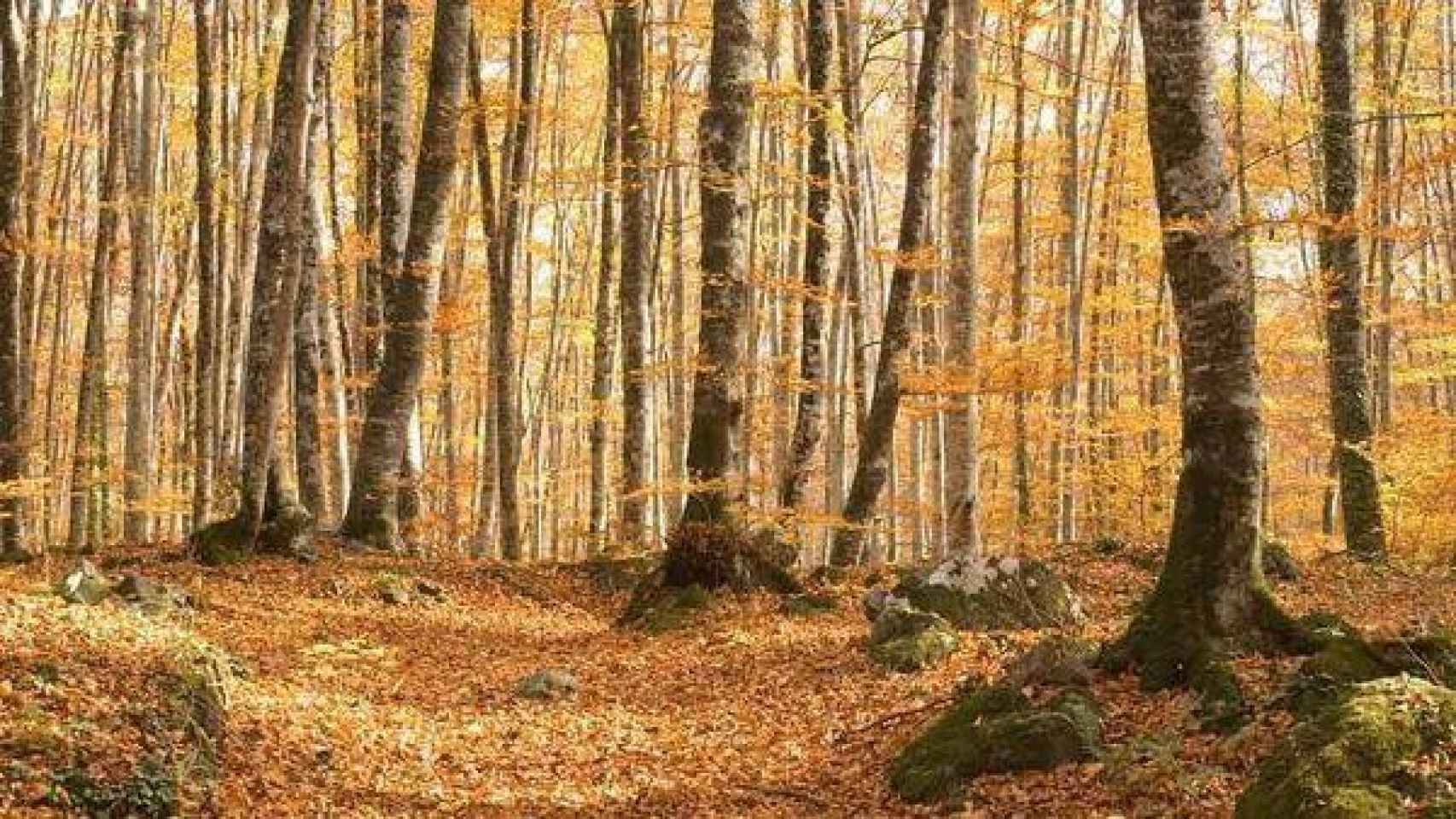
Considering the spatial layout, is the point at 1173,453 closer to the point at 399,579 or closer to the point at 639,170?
the point at 639,170

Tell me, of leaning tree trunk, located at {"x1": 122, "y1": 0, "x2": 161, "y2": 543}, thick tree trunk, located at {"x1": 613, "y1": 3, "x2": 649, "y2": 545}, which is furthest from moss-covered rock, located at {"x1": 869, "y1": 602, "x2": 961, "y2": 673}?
leaning tree trunk, located at {"x1": 122, "y1": 0, "x2": 161, "y2": 543}

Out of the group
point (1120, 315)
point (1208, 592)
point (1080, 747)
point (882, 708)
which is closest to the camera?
point (1080, 747)

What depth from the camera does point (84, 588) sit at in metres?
9.33

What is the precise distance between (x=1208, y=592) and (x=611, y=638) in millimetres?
6369

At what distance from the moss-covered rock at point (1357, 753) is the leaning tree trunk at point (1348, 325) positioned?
36.6ft

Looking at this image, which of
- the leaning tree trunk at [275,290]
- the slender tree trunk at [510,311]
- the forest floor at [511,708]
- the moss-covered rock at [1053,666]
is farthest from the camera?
the slender tree trunk at [510,311]

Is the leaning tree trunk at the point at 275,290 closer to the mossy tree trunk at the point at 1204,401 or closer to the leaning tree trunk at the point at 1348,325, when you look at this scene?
the mossy tree trunk at the point at 1204,401

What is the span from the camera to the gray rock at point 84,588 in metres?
9.15

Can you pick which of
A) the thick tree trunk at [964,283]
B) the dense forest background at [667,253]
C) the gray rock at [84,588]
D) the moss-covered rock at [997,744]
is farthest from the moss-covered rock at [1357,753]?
the gray rock at [84,588]

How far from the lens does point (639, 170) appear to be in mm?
16297

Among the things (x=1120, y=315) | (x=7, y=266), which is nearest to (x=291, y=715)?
(x=7, y=266)

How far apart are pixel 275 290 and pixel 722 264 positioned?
4.78 metres

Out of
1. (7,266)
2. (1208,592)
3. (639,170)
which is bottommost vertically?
(1208,592)

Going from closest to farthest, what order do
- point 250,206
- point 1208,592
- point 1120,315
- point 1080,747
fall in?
point 1080,747 → point 1208,592 → point 250,206 → point 1120,315
